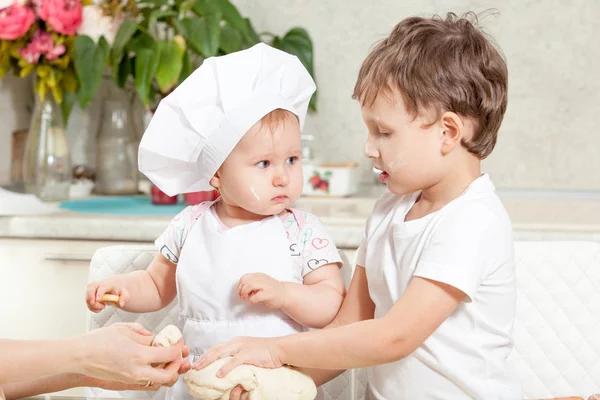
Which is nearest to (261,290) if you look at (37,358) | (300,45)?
(37,358)

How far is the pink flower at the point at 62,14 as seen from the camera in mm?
2029

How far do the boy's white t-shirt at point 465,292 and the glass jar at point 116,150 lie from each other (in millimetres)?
1489

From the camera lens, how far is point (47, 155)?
2.17 m

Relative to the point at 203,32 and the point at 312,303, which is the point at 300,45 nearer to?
the point at 203,32

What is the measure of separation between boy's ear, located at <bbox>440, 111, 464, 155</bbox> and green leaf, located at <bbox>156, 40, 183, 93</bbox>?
119 centimetres

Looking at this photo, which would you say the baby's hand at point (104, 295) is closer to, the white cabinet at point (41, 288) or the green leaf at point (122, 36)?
the white cabinet at point (41, 288)

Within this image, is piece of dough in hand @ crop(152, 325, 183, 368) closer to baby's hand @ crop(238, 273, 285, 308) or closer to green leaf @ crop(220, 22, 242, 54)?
baby's hand @ crop(238, 273, 285, 308)

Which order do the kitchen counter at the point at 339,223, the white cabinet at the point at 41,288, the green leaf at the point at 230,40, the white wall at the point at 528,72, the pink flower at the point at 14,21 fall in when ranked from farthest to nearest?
the white wall at the point at 528,72 < the green leaf at the point at 230,40 < the pink flower at the point at 14,21 < the white cabinet at the point at 41,288 < the kitchen counter at the point at 339,223

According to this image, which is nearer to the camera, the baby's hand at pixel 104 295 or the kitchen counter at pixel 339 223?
the baby's hand at pixel 104 295

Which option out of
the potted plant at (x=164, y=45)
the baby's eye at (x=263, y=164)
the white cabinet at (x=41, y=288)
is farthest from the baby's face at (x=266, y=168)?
the potted plant at (x=164, y=45)

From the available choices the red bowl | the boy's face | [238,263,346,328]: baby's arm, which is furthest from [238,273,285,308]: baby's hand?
the red bowl

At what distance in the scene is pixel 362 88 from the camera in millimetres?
1045

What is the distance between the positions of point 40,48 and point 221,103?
45.8 inches

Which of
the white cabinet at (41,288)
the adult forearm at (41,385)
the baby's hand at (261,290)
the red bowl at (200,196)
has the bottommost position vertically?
the white cabinet at (41,288)
